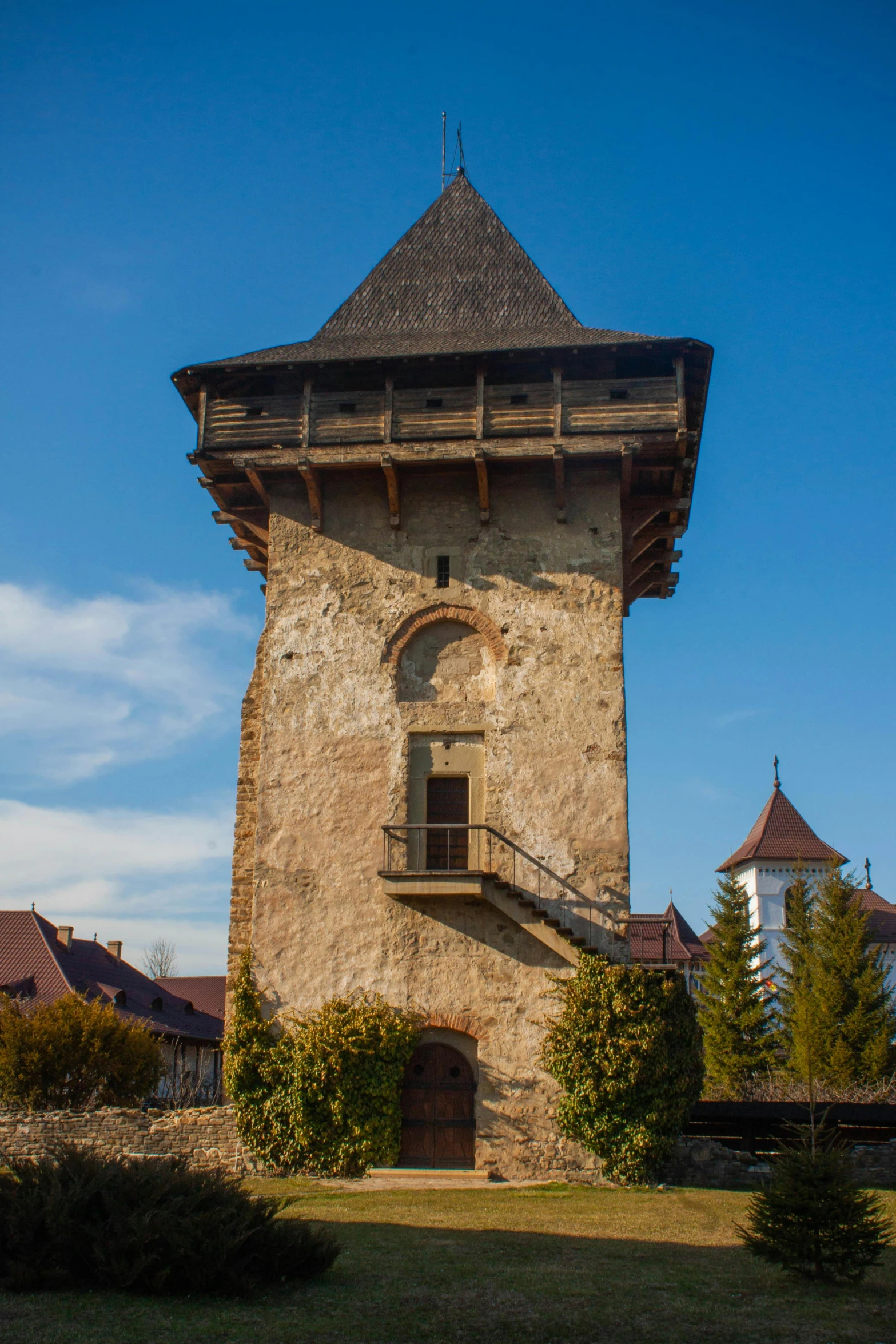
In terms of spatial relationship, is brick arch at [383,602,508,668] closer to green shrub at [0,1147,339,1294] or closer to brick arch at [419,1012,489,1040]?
brick arch at [419,1012,489,1040]

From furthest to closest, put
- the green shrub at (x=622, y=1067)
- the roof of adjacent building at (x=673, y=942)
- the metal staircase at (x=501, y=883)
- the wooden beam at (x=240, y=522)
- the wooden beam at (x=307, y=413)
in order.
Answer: the roof of adjacent building at (x=673, y=942) < the wooden beam at (x=240, y=522) < the wooden beam at (x=307, y=413) < the metal staircase at (x=501, y=883) < the green shrub at (x=622, y=1067)

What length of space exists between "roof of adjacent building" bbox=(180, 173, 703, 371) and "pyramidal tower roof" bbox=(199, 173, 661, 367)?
24mm

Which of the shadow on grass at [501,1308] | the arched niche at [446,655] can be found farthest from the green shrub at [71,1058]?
the shadow on grass at [501,1308]

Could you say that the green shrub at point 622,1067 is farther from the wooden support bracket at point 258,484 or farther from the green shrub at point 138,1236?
the wooden support bracket at point 258,484

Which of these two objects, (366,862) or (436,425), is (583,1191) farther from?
(436,425)

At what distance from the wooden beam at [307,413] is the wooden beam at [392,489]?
1.52m

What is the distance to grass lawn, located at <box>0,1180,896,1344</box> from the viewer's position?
23.8 ft

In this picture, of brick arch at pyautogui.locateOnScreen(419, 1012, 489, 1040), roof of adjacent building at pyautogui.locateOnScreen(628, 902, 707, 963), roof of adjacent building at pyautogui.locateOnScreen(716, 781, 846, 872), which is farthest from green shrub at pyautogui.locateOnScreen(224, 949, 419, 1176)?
roof of adjacent building at pyautogui.locateOnScreen(716, 781, 846, 872)

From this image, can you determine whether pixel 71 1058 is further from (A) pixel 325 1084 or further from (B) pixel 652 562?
(B) pixel 652 562

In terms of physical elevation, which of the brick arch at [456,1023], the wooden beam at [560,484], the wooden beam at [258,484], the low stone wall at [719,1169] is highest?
the wooden beam at [258,484]

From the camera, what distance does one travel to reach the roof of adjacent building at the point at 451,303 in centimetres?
2003

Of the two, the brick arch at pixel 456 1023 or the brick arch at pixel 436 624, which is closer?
the brick arch at pixel 456 1023

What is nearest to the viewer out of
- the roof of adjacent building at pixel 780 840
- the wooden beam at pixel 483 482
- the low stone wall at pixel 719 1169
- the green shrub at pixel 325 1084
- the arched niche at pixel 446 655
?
the low stone wall at pixel 719 1169

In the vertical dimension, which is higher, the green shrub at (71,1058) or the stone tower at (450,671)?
the stone tower at (450,671)
